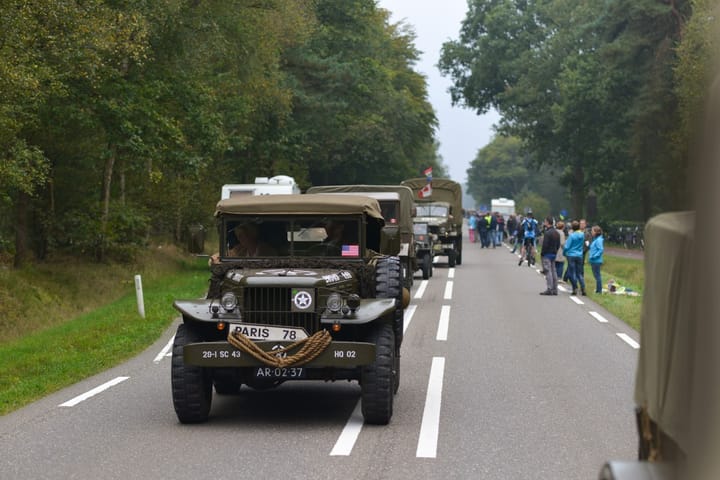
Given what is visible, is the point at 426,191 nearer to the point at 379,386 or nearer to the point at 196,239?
the point at 196,239

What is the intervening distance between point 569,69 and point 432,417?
176 ft

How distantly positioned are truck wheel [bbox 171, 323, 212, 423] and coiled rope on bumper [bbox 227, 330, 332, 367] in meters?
0.51

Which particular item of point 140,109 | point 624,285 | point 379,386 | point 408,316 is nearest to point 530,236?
point 624,285

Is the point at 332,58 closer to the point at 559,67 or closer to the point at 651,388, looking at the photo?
the point at 559,67

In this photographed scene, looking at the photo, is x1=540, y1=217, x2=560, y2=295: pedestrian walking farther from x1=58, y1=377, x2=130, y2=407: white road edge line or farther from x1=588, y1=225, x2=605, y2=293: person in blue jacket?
x1=58, y1=377, x2=130, y2=407: white road edge line

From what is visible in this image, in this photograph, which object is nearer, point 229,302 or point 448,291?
point 229,302

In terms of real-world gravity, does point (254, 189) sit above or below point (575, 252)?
above

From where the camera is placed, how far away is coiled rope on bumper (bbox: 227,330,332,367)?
10.3 m

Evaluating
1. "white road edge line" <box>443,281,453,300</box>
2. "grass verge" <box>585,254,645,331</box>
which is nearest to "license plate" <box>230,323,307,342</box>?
"grass verge" <box>585,254,645,331</box>

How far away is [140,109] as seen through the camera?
2975 centimetres

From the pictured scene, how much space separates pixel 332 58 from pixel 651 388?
49.7 meters

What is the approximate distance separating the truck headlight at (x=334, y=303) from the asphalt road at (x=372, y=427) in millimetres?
1050

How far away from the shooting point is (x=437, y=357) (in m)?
15.9

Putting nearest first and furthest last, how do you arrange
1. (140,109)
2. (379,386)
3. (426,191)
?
1. (379,386)
2. (140,109)
3. (426,191)
